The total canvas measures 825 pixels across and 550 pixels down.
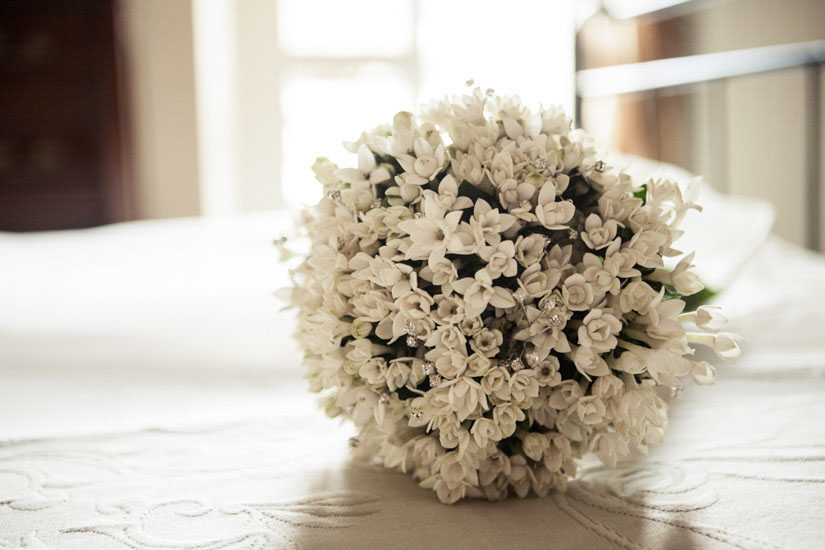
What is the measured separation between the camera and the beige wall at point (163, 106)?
3598 mm

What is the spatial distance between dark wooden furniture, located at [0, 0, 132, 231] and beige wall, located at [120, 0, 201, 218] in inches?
10.0

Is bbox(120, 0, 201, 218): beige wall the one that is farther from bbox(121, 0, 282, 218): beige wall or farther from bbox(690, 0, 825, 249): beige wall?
bbox(690, 0, 825, 249): beige wall

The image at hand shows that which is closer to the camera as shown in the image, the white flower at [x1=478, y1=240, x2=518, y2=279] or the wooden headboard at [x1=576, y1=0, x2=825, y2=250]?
the white flower at [x1=478, y1=240, x2=518, y2=279]

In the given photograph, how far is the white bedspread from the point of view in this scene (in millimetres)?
548

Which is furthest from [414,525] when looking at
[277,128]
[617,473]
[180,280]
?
[277,128]

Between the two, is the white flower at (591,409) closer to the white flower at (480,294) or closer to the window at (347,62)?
the white flower at (480,294)

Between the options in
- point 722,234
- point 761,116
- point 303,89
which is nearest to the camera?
point 722,234

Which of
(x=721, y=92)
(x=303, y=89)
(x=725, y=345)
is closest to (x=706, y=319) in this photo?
(x=725, y=345)

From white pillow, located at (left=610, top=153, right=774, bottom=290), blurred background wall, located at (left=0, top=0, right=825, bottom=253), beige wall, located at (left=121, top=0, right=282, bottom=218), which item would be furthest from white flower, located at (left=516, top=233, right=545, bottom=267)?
beige wall, located at (left=121, top=0, right=282, bottom=218)

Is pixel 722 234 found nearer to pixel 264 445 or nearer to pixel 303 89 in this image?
pixel 264 445

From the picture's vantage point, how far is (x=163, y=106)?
12.0 feet

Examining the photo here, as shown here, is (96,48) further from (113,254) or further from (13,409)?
(13,409)

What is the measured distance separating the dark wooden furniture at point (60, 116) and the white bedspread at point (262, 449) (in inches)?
82.2

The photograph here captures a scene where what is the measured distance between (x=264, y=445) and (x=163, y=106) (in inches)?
128
